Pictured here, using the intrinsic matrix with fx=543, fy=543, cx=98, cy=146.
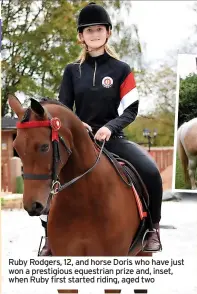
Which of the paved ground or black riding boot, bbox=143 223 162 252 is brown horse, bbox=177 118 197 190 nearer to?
the paved ground

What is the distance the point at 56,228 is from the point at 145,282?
1026 mm

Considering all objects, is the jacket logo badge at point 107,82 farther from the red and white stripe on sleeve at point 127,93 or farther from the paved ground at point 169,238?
the paved ground at point 169,238

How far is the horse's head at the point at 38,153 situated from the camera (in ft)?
8.96

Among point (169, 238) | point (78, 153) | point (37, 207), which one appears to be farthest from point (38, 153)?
point (169, 238)

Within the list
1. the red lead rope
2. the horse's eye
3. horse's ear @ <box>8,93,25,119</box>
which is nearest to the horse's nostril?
the horse's eye

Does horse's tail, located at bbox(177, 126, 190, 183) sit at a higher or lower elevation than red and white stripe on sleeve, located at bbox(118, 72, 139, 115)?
lower

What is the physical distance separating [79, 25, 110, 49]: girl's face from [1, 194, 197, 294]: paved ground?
1664mm

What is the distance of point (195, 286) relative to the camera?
5.11 meters

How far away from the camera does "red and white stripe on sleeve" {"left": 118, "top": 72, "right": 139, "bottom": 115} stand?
3.58 meters

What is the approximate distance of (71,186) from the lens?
3.17 metres

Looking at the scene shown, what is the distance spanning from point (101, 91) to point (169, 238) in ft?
16.7

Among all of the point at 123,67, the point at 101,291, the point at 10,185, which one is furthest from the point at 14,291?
the point at 10,185

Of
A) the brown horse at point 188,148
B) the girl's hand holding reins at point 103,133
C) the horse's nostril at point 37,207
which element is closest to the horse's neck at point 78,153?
the girl's hand holding reins at point 103,133

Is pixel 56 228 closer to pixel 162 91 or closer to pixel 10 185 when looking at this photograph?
pixel 10 185
